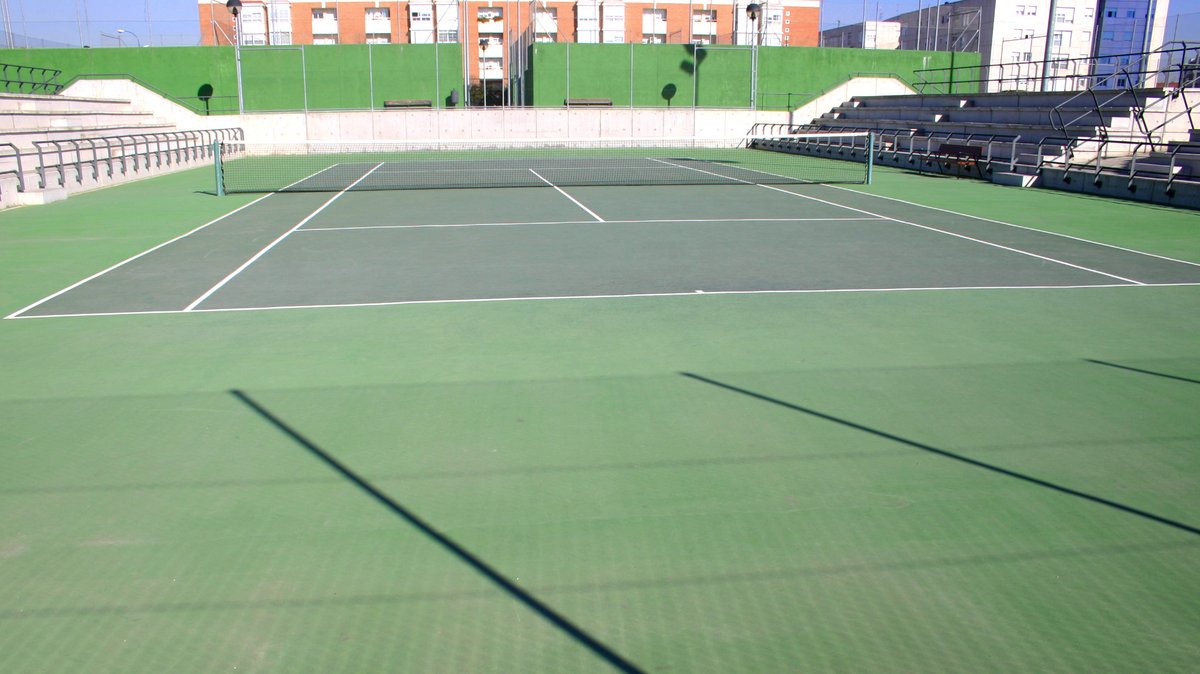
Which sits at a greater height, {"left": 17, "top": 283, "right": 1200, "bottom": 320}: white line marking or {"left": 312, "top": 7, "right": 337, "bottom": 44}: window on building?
{"left": 312, "top": 7, "right": 337, "bottom": 44}: window on building

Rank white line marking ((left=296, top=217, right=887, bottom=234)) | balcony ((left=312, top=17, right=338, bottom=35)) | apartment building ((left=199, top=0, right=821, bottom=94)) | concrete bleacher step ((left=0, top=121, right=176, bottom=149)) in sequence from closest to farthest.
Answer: white line marking ((left=296, top=217, right=887, bottom=234))
concrete bleacher step ((left=0, top=121, right=176, bottom=149))
apartment building ((left=199, top=0, right=821, bottom=94))
balcony ((left=312, top=17, right=338, bottom=35))

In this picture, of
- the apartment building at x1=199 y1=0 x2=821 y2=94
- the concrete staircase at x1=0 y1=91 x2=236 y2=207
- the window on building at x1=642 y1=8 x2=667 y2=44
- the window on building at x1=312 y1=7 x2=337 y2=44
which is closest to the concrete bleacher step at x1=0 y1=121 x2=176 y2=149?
the concrete staircase at x1=0 y1=91 x2=236 y2=207

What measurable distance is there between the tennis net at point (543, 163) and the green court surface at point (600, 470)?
46.9 feet

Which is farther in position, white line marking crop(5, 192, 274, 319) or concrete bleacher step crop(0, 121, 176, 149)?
concrete bleacher step crop(0, 121, 176, 149)

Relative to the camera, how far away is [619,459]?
19.1 ft

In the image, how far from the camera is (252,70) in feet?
150

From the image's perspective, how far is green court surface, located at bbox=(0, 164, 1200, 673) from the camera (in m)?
3.94

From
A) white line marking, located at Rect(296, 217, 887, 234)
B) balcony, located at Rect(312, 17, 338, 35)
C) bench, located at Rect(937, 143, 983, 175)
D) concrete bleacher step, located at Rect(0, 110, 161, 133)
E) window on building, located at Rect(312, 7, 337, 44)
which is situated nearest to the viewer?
white line marking, located at Rect(296, 217, 887, 234)

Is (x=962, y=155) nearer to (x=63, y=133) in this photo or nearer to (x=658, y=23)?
(x=63, y=133)

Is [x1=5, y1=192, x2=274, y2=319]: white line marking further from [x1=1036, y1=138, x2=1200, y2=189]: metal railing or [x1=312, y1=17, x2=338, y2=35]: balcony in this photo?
[x1=312, y1=17, x2=338, y2=35]: balcony

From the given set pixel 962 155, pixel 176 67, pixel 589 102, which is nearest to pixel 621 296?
pixel 962 155

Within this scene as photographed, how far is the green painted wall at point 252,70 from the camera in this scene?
4572 centimetres

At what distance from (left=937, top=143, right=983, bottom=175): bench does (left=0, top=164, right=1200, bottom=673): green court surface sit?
17739 millimetres

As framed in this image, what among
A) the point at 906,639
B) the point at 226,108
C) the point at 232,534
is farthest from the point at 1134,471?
the point at 226,108
